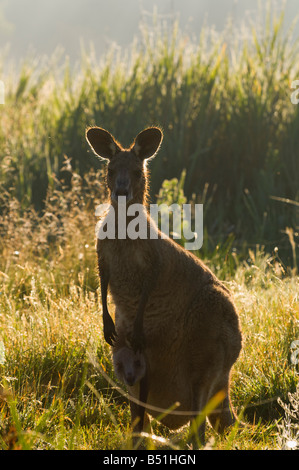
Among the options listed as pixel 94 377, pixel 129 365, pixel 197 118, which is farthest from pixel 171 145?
pixel 129 365

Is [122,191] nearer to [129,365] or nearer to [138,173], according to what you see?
[138,173]

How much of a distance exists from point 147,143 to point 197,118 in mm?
5650

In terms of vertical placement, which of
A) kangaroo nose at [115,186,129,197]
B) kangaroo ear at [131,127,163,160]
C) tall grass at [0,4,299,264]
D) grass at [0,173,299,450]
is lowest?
grass at [0,173,299,450]

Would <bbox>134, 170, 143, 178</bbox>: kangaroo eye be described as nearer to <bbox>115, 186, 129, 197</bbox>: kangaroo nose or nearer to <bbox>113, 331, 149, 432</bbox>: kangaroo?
<bbox>115, 186, 129, 197</bbox>: kangaroo nose

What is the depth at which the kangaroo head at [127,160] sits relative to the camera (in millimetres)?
3418

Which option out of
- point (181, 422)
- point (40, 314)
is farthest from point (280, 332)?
point (40, 314)

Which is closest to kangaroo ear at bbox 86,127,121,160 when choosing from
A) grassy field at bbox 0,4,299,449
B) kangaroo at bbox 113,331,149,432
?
kangaroo at bbox 113,331,149,432

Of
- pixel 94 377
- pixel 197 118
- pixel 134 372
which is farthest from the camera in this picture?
pixel 197 118

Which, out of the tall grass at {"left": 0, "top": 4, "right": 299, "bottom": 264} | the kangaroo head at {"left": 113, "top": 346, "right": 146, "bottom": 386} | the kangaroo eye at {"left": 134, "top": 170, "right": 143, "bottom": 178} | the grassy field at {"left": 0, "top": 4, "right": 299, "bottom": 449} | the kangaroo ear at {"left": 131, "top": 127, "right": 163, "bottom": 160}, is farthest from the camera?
the tall grass at {"left": 0, "top": 4, "right": 299, "bottom": 264}

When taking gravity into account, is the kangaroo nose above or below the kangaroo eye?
below

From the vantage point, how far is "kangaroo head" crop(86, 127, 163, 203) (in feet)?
11.2

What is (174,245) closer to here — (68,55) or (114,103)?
(114,103)

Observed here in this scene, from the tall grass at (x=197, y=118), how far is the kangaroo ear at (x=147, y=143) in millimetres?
4476

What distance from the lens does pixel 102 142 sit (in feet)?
12.3
